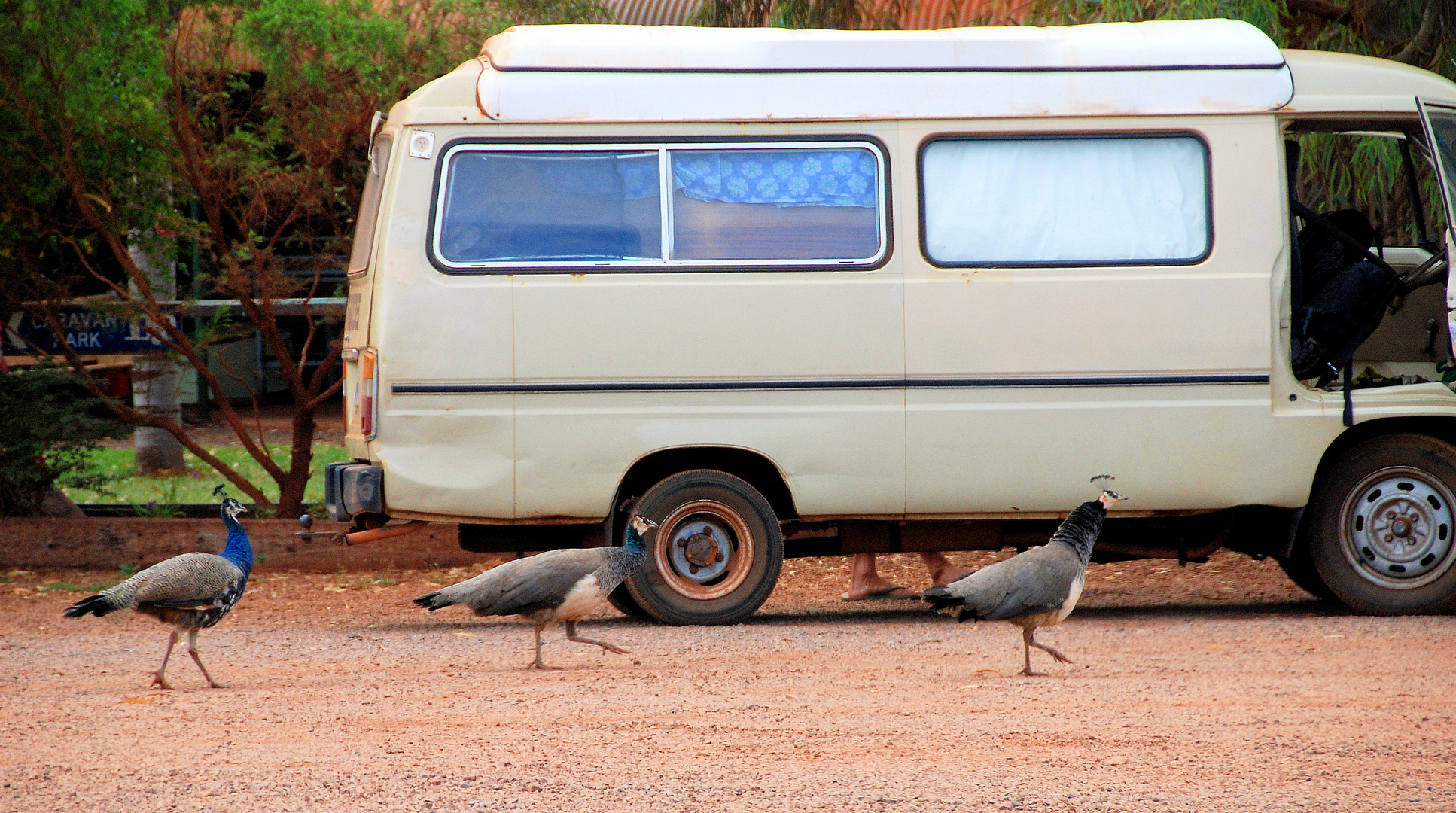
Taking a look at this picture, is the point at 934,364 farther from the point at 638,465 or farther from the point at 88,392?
the point at 88,392

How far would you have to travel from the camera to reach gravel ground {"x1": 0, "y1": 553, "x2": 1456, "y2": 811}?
436 cm

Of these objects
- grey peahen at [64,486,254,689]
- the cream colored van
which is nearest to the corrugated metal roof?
the cream colored van

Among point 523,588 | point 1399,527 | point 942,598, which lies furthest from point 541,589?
point 1399,527

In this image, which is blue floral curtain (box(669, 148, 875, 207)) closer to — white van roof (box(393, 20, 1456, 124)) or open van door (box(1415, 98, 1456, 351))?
white van roof (box(393, 20, 1456, 124))

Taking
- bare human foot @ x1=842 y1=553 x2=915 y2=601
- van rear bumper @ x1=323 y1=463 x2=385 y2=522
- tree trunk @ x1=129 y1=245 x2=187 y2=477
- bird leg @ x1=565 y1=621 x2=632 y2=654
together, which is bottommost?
bare human foot @ x1=842 y1=553 x2=915 y2=601

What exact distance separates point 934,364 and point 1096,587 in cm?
269

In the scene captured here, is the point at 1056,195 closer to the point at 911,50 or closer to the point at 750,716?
the point at 911,50

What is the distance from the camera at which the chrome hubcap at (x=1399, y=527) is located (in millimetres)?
7430

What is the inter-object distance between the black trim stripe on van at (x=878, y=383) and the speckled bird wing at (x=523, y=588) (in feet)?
3.42

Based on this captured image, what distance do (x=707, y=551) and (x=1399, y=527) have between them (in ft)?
11.0

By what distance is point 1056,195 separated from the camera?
24.1 ft

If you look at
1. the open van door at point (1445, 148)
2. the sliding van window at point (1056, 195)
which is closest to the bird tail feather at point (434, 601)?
the sliding van window at point (1056, 195)

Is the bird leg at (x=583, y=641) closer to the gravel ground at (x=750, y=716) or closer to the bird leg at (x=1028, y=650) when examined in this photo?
the gravel ground at (x=750, y=716)

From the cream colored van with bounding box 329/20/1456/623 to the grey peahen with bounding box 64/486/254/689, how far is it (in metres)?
1.17
